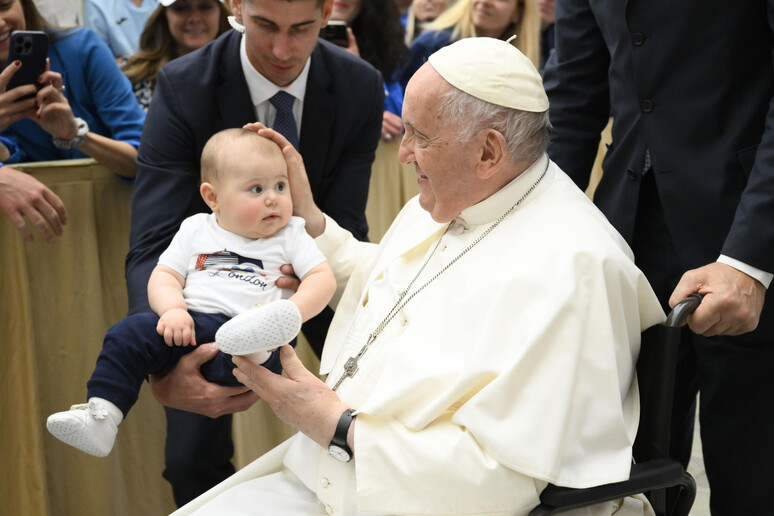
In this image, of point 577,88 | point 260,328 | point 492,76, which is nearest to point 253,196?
point 260,328

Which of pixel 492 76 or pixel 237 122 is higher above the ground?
pixel 492 76

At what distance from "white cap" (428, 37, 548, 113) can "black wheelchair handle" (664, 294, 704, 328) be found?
0.57 meters

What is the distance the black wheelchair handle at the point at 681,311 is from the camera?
6.44 ft

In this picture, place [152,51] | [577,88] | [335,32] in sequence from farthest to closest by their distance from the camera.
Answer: [335,32], [152,51], [577,88]

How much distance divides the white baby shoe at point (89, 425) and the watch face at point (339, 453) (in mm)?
657

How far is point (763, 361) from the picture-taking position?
2.44 meters

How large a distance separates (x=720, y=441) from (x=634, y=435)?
0.64 m

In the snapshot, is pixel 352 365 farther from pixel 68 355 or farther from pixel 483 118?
pixel 68 355

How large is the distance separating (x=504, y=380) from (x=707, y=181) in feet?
3.01

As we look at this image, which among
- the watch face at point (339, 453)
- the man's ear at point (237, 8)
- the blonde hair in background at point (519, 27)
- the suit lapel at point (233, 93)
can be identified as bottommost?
the watch face at point (339, 453)

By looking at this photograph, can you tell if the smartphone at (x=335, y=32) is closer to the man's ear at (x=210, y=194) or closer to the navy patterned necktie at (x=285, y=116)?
the navy patterned necktie at (x=285, y=116)

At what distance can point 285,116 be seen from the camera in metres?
3.13

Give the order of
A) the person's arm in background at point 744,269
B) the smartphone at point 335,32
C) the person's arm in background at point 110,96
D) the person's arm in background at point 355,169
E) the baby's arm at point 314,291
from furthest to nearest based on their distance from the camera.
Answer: the smartphone at point 335,32 < the person's arm in background at point 110,96 < the person's arm in background at point 355,169 < the baby's arm at point 314,291 < the person's arm in background at point 744,269

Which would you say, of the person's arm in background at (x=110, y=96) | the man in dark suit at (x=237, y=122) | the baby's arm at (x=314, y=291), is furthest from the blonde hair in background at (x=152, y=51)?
the baby's arm at (x=314, y=291)
